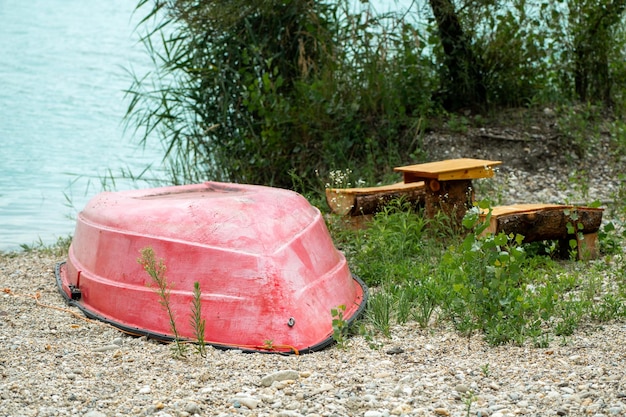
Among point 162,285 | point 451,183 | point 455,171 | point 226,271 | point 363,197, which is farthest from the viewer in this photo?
point 363,197

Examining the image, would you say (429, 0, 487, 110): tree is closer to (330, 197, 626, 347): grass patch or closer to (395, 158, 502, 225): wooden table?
(395, 158, 502, 225): wooden table

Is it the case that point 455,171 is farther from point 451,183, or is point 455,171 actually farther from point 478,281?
point 478,281

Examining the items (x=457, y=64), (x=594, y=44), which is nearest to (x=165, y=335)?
(x=457, y=64)

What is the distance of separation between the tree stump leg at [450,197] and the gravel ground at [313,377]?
163cm

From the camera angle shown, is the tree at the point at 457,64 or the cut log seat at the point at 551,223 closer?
the cut log seat at the point at 551,223

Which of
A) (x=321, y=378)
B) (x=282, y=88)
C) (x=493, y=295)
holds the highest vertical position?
(x=282, y=88)

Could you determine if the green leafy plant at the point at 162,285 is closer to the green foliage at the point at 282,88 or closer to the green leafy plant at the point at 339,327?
the green leafy plant at the point at 339,327

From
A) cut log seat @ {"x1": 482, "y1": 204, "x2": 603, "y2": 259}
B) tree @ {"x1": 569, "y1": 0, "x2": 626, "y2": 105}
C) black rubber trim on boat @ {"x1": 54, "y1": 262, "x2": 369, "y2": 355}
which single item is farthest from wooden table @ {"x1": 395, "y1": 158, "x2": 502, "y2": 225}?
tree @ {"x1": 569, "y1": 0, "x2": 626, "y2": 105}

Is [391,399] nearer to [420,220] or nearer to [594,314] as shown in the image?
[594,314]

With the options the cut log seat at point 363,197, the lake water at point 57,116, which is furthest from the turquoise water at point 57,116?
the cut log seat at point 363,197

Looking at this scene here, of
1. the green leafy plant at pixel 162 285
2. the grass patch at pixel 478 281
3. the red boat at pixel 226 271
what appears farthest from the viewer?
the grass patch at pixel 478 281

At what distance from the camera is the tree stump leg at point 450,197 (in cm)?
533

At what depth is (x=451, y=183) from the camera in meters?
5.32

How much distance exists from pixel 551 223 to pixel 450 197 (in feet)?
2.24
